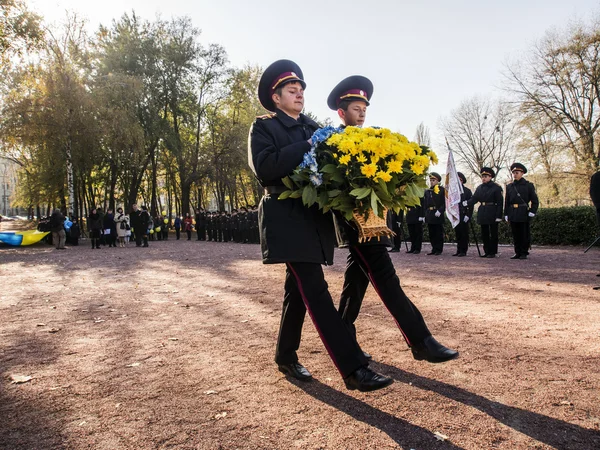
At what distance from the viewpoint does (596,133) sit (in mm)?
30109

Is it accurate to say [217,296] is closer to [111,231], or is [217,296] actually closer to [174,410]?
[174,410]

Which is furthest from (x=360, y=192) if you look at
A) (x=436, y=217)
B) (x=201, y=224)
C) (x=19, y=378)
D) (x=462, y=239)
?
(x=201, y=224)

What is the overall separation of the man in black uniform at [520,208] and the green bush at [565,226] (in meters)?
5.23

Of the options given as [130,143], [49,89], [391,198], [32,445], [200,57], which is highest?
[200,57]

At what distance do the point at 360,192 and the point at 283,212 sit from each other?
520 mm

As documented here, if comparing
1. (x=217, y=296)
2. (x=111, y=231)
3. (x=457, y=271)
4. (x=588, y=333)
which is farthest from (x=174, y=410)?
(x=111, y=231)

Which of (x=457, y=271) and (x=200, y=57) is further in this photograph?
(x=200, y=57)

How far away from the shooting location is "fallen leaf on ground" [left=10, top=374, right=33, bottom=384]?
346 cm

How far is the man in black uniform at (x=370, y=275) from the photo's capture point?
307 centimetres

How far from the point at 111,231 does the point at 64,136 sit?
5488 millimetres

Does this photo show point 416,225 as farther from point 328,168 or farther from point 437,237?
point 328,168

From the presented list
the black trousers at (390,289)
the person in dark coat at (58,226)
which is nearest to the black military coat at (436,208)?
the black trousers at (390,289)

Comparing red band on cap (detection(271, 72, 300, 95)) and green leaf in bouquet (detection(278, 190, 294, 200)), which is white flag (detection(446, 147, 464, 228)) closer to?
red band on cap (detection(271, 72, 300, 95))

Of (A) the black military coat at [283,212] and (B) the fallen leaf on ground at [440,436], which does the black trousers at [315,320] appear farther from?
(B) the fallen leaf on ground at [440,436]
